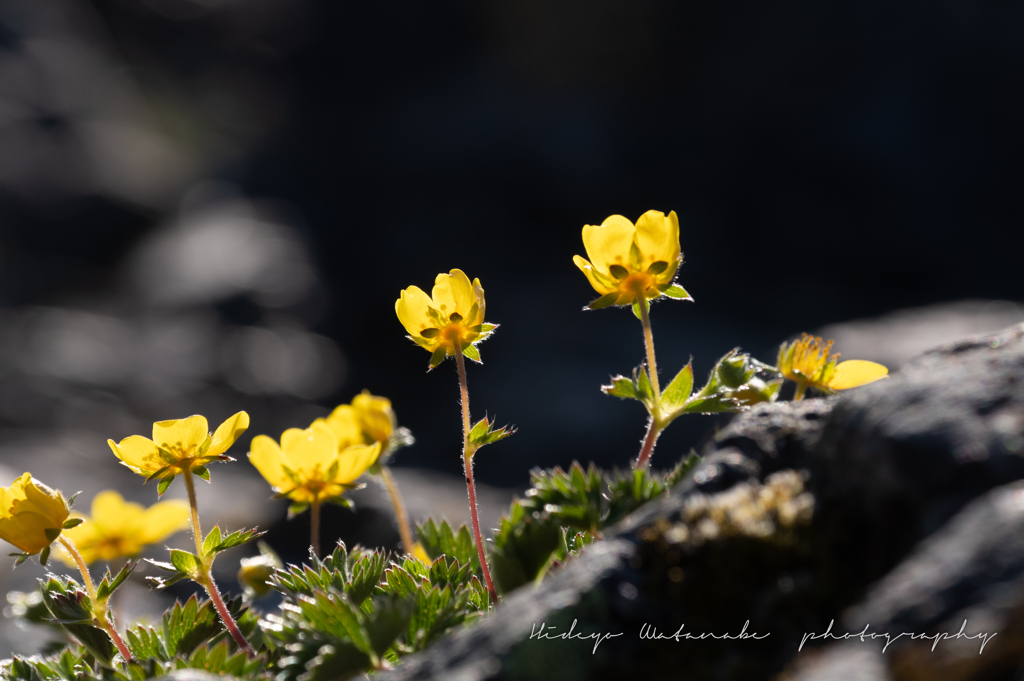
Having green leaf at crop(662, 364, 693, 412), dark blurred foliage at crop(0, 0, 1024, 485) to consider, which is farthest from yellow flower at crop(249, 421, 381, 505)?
dark blurred foliage at crop(0, 0, 1024, 485)

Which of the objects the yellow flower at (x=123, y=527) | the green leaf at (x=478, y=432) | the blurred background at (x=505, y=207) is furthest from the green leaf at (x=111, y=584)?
the blurred background at (x=505, y=207)

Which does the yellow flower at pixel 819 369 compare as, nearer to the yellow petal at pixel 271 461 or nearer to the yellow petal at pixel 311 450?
the yellow petal at pixel 311 450

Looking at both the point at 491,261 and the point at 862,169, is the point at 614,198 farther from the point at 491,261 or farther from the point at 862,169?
the point at 862,169

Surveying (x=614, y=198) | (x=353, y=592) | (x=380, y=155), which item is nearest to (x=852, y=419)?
(x=353, y=592)

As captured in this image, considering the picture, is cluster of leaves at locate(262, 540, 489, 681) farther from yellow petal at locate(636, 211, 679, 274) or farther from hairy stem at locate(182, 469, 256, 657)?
yellow petal at locate(636, 211, 679, 274)

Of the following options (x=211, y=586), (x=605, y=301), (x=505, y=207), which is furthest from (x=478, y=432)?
(x=505, y=207)

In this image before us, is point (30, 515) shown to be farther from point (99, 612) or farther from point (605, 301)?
point (605, 301)
